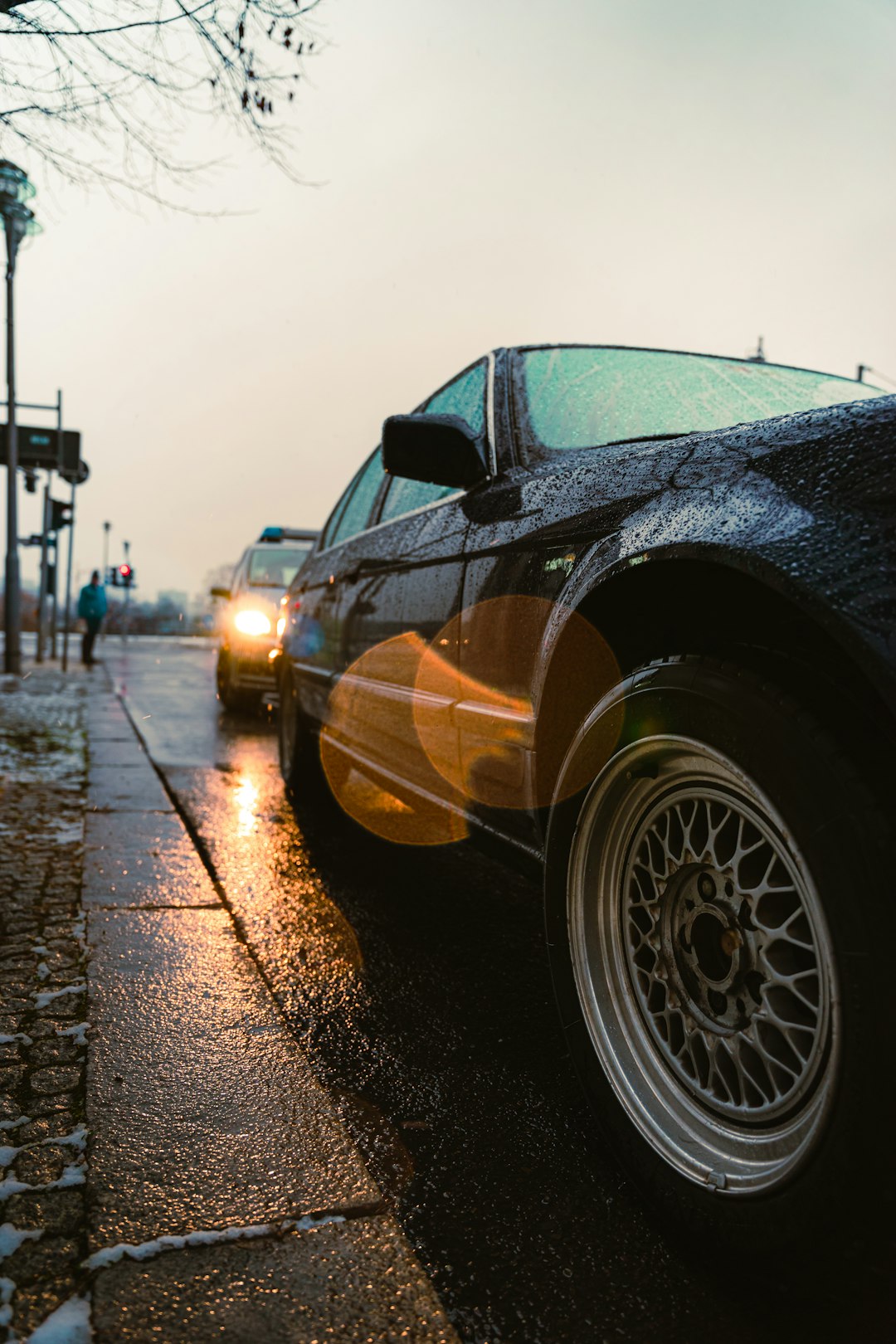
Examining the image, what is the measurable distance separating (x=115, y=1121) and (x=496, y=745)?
108 cm

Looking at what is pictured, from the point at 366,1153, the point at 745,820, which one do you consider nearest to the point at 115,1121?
the point at 366,1153

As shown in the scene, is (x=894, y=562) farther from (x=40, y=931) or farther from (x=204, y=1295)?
(x=40, y=931)

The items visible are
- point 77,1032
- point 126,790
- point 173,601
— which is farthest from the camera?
point 173,601

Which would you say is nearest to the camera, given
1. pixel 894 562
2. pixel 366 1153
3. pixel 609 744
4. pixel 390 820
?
pixel 894 562

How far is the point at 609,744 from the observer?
168 cm

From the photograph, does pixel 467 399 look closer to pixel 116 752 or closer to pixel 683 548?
pixel 683 548

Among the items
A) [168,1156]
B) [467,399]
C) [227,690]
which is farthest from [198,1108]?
[227,690]

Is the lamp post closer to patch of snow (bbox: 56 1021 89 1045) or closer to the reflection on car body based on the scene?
the reflection on car body

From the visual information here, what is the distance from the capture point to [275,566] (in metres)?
10.6

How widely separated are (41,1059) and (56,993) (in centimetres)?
39

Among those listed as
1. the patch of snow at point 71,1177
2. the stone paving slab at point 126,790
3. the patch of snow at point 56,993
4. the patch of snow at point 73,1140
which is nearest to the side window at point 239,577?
the stone paving slab at point 126,790

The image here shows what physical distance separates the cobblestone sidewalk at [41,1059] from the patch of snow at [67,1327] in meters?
0.01

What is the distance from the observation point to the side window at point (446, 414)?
2902mm

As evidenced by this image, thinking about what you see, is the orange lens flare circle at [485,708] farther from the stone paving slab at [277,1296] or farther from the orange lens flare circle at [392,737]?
the stone paving slab at [277,1296]
